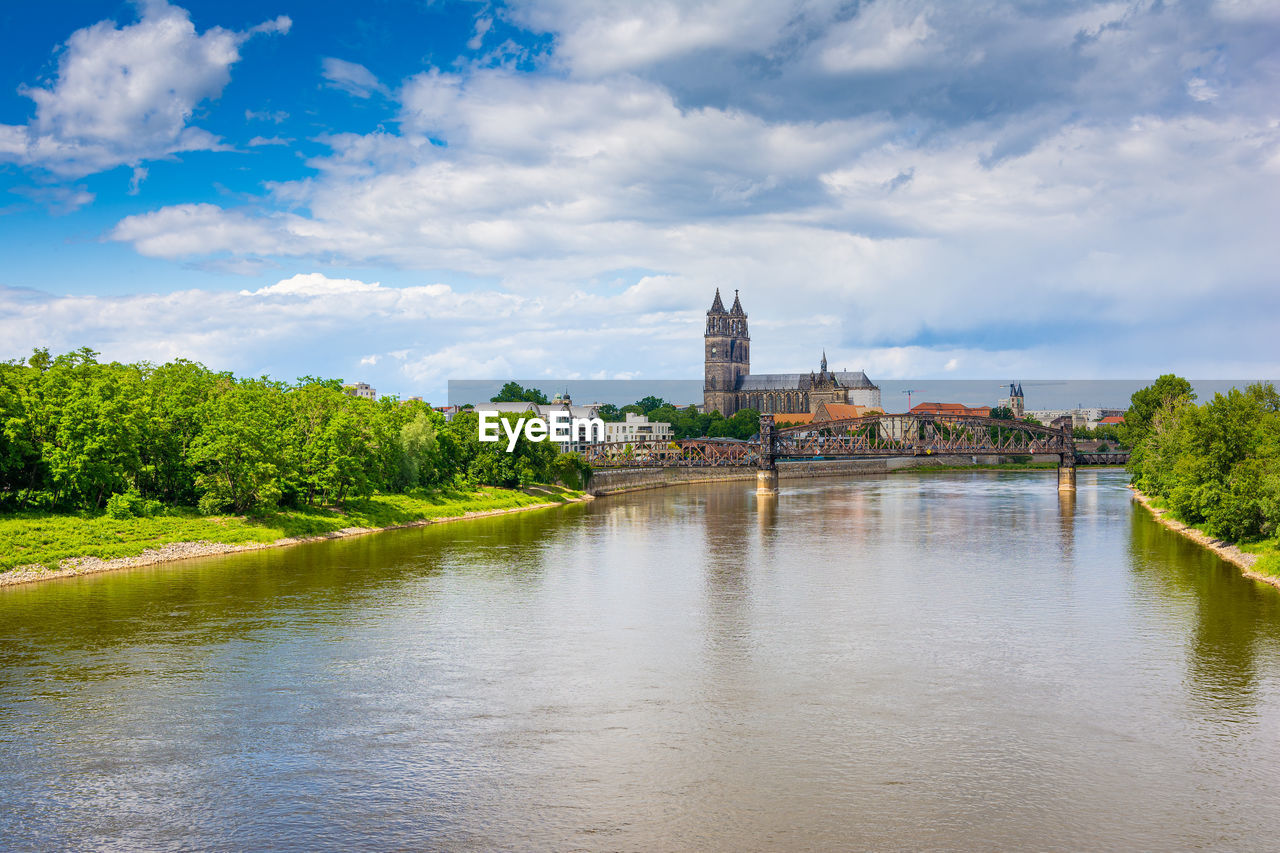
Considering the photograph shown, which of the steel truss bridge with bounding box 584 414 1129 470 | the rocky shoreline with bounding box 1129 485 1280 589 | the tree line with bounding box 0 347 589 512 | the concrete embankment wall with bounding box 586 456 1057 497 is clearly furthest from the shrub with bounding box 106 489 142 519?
the steel truss bridge with bounding box 584 414 1129 470

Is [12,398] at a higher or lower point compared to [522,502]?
higher

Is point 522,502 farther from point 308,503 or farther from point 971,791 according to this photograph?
point 971,791

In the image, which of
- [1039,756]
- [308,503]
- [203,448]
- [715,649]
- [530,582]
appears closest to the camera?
[1039,756]

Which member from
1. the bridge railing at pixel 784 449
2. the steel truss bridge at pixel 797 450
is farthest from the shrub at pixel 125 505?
the bridge railing at pixel 784 449

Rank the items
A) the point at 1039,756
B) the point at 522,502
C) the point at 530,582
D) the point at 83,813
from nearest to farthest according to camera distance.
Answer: the point at 83,813, the point at 1039,756, the point at 530,582, the point at 522,502

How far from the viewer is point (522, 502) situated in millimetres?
85562

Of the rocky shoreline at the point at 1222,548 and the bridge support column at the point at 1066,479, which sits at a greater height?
the bridge support column at the point at 1066,479

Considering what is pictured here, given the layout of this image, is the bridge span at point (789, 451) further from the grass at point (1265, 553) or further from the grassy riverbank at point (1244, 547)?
the grass at point (1265, 553)

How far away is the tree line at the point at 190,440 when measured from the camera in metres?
49.0

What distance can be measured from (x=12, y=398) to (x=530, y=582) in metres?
27.0

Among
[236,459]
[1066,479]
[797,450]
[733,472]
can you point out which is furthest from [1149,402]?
[236,459]

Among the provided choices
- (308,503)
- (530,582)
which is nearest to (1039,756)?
(530,582)

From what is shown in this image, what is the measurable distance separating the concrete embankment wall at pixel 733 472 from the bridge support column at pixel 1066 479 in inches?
1500

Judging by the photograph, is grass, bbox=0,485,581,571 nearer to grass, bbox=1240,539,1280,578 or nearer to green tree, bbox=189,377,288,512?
green tree, bbox=189,377,288,512
